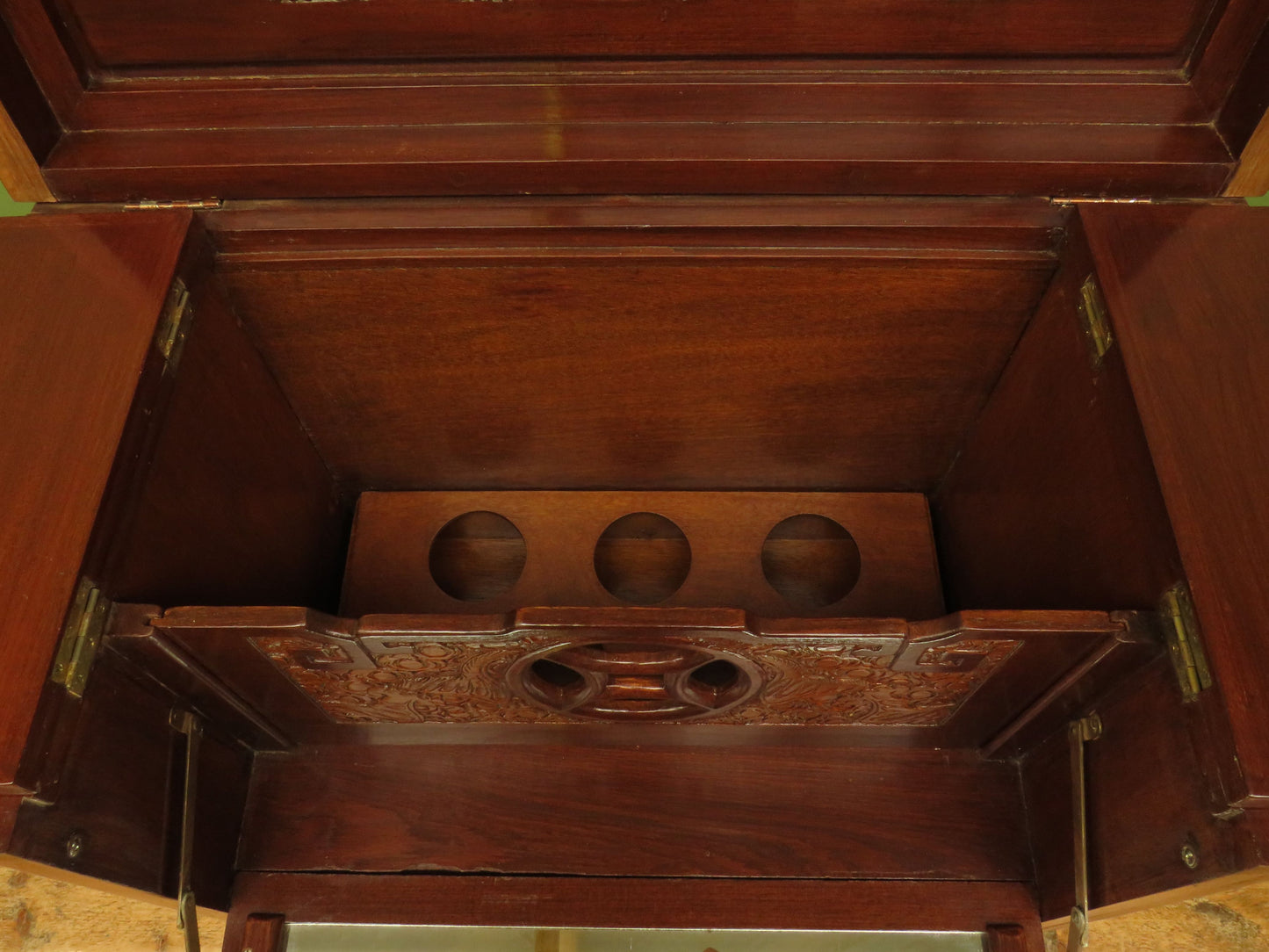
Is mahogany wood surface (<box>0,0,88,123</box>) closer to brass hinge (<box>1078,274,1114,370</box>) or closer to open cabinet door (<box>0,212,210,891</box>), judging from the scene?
open cabinet door (<box>0,212,210,891</box>)

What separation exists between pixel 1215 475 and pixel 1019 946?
0.63 metres

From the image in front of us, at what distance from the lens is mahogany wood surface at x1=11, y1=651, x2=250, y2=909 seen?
3.00 ft

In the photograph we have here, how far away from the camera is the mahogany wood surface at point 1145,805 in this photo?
0.88 meters

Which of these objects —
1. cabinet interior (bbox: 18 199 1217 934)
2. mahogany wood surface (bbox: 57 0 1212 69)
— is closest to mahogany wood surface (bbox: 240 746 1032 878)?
cabinet interior (bbox: 18 199 1217 934)

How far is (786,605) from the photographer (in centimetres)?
140

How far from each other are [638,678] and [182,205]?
0.73 meters

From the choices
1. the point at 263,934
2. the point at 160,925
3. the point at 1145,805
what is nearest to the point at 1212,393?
the point at 1145,805

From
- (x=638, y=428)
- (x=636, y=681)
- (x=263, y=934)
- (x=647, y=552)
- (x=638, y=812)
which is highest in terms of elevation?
(x=638, y=428)

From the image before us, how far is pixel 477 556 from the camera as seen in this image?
1.49 meters

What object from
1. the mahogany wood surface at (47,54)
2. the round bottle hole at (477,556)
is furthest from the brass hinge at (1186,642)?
the mahogany wood surface at (47,54)

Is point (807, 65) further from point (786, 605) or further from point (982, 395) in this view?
point (786, 605)

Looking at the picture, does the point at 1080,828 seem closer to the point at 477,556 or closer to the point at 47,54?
the point at 477,556

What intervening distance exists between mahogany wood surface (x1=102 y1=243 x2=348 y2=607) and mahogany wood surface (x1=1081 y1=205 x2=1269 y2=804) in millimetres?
970

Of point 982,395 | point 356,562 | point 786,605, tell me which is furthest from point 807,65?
point 356,562
